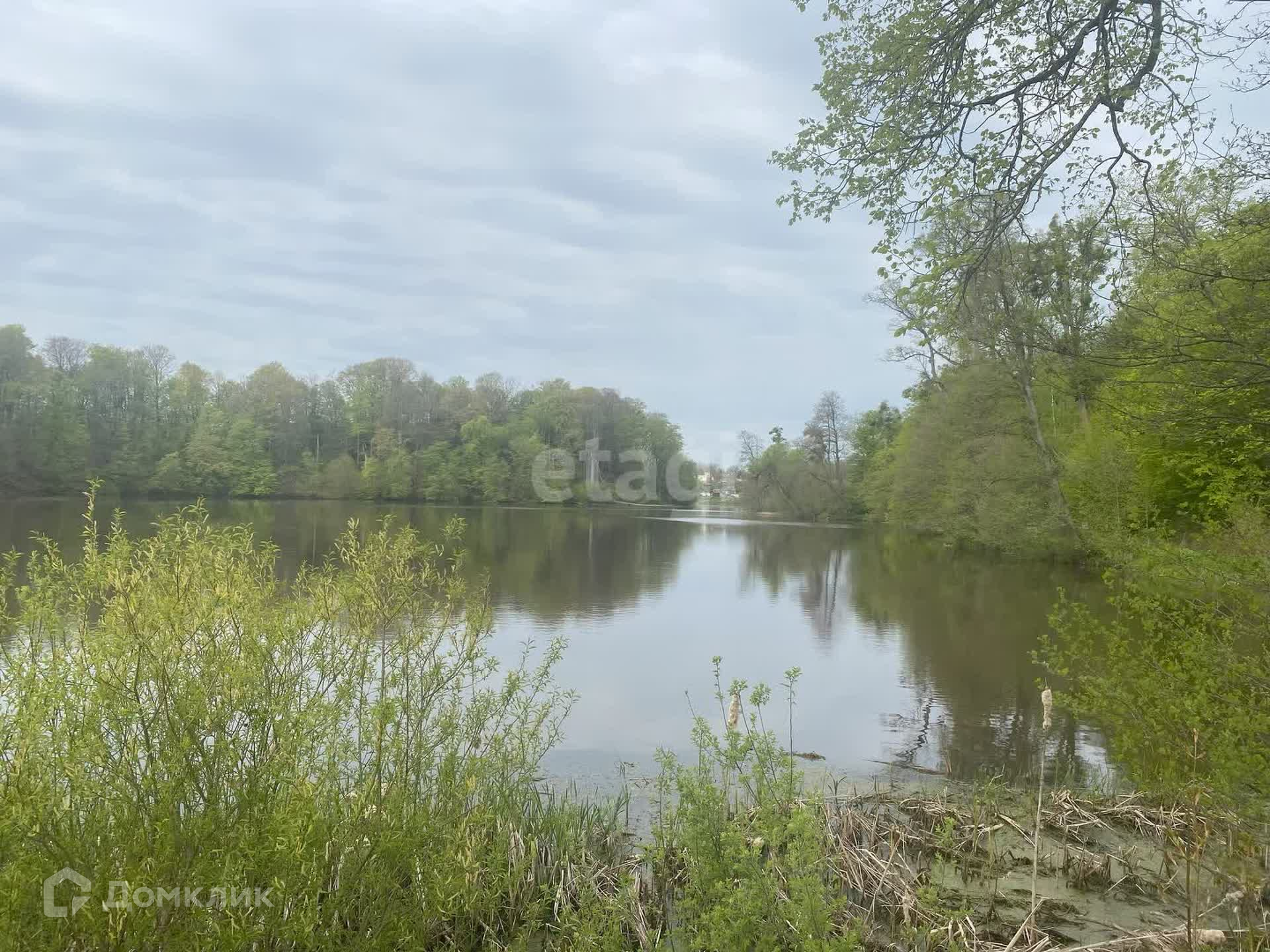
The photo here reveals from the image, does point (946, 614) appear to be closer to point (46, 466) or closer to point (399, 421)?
point (46, 466)

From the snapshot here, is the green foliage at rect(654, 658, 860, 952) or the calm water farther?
the calm water

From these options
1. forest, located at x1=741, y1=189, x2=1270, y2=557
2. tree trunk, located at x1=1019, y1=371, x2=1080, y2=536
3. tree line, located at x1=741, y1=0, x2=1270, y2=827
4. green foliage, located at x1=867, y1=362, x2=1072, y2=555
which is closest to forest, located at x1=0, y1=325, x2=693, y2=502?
forest, located at x1=741, y1=189, x2=1270, y2=557

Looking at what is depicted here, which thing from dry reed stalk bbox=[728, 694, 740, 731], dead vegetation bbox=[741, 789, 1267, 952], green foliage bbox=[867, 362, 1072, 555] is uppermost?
green foliage bbox=[867, 362, 1072, 555]

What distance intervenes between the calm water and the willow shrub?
11.9 ft

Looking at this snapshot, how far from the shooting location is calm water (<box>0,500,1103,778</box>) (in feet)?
28.0

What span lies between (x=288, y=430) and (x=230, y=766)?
63.9m

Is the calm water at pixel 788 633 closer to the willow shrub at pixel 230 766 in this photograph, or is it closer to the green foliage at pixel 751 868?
the green foliage at pixel 751 868

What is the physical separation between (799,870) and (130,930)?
2356 millimetres

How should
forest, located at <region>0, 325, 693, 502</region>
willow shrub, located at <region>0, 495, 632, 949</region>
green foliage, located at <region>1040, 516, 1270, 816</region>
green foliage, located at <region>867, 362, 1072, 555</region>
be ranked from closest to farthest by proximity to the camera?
willow shrub, located at <region>0, 495, 632, 949</region>
green foliage, located at <region>1040, 516, 1270, 816</region>
green foliage, located at <region>867, 362, 1072, 555</region>
forest, located at <region>0, 325, 693, 502</region>

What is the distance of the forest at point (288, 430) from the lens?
48438 mm

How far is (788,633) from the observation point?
15375 mm

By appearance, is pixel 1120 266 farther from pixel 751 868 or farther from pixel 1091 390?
pixel 751 868

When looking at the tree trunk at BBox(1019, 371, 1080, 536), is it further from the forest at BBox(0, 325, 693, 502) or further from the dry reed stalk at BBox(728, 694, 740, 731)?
the forest at BBox(0, 325, 693, 502)

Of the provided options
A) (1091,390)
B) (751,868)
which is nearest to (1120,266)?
(1091,390)
